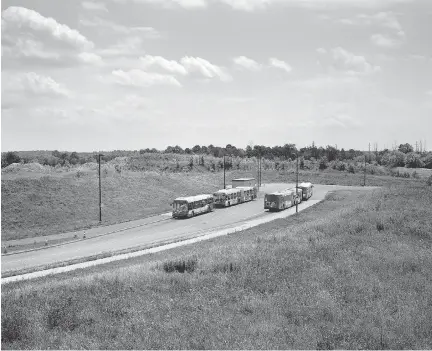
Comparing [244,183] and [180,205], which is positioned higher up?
[244,183]

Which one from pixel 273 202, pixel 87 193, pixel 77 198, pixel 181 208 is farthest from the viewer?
pixel 87 193

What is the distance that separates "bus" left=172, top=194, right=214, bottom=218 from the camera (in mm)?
59938

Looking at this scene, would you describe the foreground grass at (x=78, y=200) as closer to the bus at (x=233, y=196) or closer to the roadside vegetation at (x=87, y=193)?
the roadside vegetation at (x=87, y=193)

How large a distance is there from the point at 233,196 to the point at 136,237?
28559 millimetres

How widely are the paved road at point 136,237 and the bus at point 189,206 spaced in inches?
40.3

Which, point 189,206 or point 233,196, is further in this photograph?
point 233,196

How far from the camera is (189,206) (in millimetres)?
60531

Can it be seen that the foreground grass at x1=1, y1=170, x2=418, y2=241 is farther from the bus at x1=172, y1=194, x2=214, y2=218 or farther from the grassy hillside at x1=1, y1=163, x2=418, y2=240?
the bus at x1=172, y1=194, x2=214, y2=218

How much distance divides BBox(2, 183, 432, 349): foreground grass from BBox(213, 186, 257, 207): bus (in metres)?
47.5

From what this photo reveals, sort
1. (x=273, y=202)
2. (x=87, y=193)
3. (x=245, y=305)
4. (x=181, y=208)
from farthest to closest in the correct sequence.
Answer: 1. (x=87, y=193)
2. (x=273, y=202)
3. (x=181, y=208)
4. (x=245, y=305)

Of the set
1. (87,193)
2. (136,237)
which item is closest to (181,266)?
(136,237)

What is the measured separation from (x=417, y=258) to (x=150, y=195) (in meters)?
65.4

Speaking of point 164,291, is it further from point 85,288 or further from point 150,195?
point 150,195

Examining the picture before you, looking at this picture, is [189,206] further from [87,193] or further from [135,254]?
[135,254]
